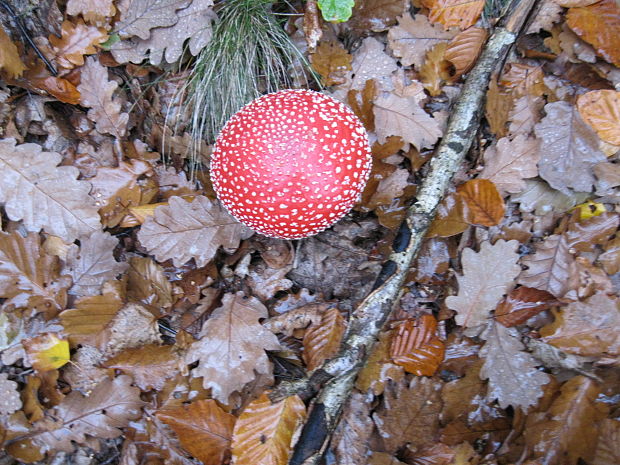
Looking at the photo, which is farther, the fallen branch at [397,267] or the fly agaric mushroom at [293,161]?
the fallen branch at [397,267]

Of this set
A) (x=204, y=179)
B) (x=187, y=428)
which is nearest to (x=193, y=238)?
(x=204, y=179)

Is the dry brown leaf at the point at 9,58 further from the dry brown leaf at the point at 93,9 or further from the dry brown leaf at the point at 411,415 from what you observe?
the dry brown leaf at the point at 411,415

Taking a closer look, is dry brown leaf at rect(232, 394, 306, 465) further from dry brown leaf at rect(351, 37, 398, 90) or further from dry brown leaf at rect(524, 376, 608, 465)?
dry brown leaf at rect(351, 37, 398, 90)

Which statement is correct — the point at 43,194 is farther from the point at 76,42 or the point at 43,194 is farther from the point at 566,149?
the point at 566,149

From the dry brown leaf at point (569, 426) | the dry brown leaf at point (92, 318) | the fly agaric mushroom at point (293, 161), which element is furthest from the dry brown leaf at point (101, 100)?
the dry brown leaf at point (569, 426)

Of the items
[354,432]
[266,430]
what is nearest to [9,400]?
[266,430]
